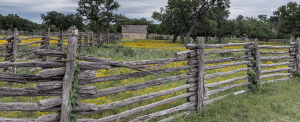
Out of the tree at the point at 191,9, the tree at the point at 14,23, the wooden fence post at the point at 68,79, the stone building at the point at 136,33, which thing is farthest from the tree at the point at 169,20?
the tree at the point at 14,23

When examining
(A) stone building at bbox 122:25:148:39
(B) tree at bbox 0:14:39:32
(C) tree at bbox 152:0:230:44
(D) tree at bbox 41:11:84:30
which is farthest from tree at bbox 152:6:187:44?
(B) tree at bbox 0:14:39:32

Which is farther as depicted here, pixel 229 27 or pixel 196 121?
pixel 229 27

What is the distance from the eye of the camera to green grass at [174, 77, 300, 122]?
16.2 feet

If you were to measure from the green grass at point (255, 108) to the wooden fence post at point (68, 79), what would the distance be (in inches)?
98.5

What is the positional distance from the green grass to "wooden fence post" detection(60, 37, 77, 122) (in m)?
2.50

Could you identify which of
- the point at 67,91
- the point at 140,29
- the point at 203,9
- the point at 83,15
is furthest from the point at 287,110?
the point at 140,29

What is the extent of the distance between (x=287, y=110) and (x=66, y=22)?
87706mm

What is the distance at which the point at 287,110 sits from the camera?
5.41 meters

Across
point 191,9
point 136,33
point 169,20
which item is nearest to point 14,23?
point 136,33

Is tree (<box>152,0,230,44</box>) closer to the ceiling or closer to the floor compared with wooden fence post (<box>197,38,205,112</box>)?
closer to the ceiling

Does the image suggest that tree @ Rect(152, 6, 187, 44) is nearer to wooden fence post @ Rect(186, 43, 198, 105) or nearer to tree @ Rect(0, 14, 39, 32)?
wooden fence post @ Rect(186, 43, 198, 105)

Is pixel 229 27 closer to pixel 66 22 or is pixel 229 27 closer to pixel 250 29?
pixel 250 29

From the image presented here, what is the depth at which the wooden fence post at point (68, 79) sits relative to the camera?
3.01m

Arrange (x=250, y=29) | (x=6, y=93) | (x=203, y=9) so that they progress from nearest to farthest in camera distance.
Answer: (x=6, y=93)
(x=203, y=9)
(x=250, y=29)
